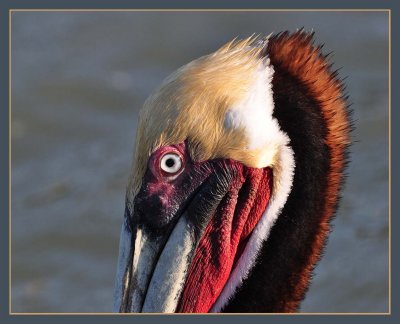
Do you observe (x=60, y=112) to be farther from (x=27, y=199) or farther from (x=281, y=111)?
(x=281, y=111)

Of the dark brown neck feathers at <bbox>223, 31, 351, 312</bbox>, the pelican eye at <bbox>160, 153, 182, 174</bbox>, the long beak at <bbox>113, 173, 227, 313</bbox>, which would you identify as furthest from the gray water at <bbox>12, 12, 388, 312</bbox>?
the pelican eye at <bbox>160, 153, 182, 174</bbox>

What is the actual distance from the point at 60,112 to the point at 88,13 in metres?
0.89

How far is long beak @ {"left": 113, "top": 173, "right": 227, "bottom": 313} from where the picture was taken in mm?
4715

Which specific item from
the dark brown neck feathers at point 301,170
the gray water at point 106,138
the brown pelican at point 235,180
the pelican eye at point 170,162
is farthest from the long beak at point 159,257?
the gray water at point 106,138

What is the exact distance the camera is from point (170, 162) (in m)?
4.72

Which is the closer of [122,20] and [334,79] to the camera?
[334,79]

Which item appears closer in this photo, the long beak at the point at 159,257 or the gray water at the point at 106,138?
the long beak at the point at 159,257

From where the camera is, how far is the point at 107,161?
373 inches

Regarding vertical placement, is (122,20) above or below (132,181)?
above

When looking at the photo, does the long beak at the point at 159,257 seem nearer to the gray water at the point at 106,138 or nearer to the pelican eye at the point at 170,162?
the pelican eye at the point at 170,162

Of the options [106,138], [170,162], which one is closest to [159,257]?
[170,162]

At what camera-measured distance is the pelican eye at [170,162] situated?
4.70 m

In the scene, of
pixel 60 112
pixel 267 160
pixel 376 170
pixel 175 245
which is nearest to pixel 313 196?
pixel 267 160

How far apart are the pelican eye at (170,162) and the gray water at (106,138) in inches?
151
